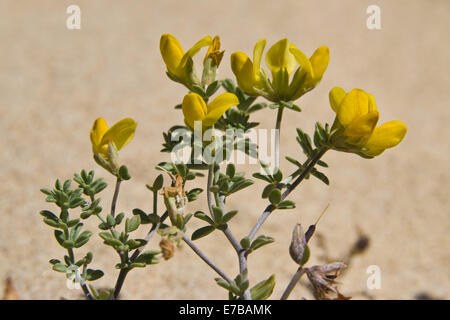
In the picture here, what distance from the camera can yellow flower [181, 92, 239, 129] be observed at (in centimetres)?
90

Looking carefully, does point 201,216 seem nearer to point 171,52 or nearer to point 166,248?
point 166,248

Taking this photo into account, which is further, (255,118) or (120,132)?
(255,118)

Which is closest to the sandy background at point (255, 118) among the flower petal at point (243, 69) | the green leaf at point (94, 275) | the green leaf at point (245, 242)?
the green leaf at point (94, 275)

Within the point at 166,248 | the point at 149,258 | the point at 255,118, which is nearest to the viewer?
the point at 166,248

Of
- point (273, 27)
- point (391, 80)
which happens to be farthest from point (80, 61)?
point (391, 80)

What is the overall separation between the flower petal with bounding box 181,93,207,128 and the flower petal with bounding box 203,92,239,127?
0.01m

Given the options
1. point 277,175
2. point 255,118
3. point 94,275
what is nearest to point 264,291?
point 277,175

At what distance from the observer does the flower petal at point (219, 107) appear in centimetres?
90

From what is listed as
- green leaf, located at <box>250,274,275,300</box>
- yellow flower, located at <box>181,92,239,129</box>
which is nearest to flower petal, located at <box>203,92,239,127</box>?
yellow flower, located at <box>181,92,239,129</box>

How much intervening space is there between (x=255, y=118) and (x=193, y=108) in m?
1.41

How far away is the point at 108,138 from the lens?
96 centimetres

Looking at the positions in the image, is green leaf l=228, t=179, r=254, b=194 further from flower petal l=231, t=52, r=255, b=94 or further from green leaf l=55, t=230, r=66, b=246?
green leaf l=55, t=230, r=66, b=246

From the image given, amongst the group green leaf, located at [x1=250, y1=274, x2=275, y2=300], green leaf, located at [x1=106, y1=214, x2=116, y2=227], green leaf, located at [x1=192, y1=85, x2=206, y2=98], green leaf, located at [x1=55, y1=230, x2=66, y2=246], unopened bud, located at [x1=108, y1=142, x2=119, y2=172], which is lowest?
green leaf, located at [x1=250, y1=274, x2=275, y2=300]
